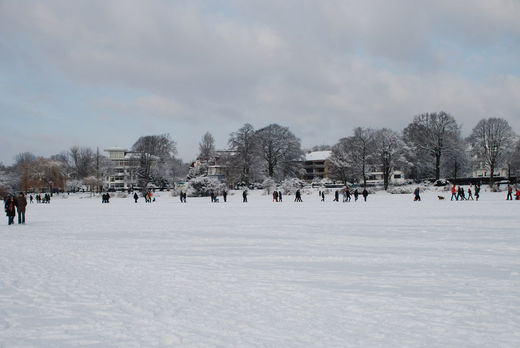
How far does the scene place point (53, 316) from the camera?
5.28 m

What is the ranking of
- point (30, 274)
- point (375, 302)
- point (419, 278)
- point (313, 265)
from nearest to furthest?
point (375, 302) < point (419, 278) < point (30, 274) < point (313, 265)

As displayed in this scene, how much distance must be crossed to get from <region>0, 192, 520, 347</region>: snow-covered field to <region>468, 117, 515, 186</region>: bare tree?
56.3 m

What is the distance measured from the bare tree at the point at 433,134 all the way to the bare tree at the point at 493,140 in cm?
350

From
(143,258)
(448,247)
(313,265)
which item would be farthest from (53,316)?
(448,247)

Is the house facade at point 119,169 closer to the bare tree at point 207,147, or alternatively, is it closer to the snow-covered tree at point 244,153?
the bare tree at point 207,147

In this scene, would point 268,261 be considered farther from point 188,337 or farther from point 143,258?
point 188,337

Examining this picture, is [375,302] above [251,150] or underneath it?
underneath

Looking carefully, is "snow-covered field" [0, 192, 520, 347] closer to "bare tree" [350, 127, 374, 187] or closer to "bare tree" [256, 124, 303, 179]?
"bare tree" [350, 127, 374, 187]

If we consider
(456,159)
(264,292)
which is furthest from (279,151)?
(264,292)

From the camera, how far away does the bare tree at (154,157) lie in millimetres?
70812

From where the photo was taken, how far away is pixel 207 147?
314 feet

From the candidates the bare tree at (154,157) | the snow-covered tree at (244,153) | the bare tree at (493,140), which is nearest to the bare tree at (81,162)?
the bare tree at (154,157)

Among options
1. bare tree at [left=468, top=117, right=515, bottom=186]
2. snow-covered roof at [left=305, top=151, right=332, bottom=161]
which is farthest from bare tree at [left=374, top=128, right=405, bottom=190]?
snow-covered roof at [left=305, top=151, right=332, bottom=161]

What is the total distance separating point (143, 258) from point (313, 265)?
3.91 m
